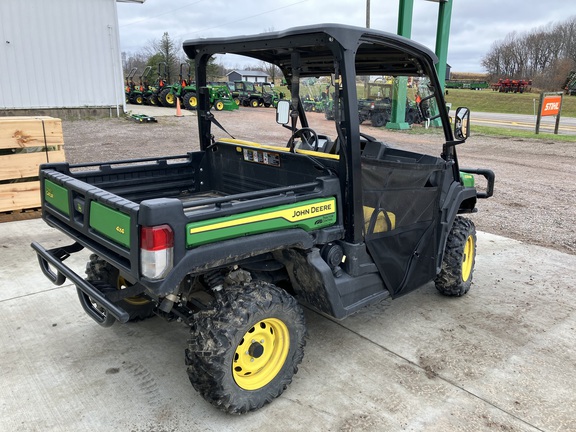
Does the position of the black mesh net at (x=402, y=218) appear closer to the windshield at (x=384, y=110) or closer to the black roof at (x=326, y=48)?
the windshield at (x=384, y=110)

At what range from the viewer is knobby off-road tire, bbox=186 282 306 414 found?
8.19ft

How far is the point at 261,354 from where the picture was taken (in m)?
2.72

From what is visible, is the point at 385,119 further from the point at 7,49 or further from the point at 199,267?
the point at 7,49

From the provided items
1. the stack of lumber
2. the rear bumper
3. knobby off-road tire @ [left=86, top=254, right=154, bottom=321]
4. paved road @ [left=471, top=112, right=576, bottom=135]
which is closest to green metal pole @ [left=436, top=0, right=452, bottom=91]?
paved road @ [left=471, top=112, right=576, bottom=135]

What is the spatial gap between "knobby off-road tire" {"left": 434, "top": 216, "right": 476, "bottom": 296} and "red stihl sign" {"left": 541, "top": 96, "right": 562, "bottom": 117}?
15.0 m

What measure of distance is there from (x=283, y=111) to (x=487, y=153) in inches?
440

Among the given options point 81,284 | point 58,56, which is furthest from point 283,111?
point 58,56

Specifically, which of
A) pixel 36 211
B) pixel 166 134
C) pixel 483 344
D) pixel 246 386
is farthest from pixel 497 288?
pixel 166 134

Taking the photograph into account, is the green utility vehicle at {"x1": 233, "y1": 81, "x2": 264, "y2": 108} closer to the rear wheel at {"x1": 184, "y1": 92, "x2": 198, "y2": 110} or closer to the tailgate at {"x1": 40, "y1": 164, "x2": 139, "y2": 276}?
the rear wheel at {"x1": 184, "y1": 92, "x2": 198, "y2": 110}

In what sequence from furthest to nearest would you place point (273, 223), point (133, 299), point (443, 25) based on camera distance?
point (443, 25) → point (133, 299) → point (273, 223)

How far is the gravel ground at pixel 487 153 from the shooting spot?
493 cm

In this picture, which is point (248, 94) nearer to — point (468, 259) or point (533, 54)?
point (468, 259)

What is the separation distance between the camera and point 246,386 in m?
2.69

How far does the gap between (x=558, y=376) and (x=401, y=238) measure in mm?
1301
